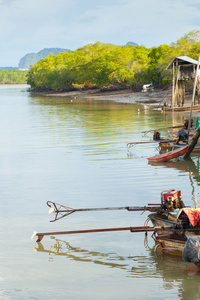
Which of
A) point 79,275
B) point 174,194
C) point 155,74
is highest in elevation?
point 155,74

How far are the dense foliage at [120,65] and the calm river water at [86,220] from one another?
124 ft

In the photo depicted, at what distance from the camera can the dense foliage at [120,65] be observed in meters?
69.1

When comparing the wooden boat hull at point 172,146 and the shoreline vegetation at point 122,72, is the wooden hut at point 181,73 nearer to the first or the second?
the shoreline vegetation at point 122,72

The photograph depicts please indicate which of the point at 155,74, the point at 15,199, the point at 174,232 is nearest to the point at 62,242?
the point at 174,232

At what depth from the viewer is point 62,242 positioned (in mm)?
14055

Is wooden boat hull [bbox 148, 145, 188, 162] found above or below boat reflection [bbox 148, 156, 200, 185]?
above

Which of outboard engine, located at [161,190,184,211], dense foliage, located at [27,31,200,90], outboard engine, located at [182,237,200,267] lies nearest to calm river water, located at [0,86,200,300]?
outboard engine, located at [182,237,200,267]

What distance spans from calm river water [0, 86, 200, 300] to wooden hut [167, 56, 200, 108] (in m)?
14.7

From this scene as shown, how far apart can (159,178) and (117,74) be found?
79237 millimetres

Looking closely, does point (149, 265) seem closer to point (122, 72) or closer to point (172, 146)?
point (172, 146)

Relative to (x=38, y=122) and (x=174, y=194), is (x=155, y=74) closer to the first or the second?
(x=38, y=122)

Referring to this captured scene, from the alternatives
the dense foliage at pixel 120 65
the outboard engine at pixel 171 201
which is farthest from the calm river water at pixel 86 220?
the dense foliage at pixel 120 65

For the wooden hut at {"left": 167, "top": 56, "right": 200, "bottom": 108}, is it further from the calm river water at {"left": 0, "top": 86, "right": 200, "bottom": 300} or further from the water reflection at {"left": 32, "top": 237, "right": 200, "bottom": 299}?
the water reflection at {"left": 32, "top": 237, "right": 200, "bottom": 299}

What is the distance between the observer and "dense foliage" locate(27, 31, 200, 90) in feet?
227
